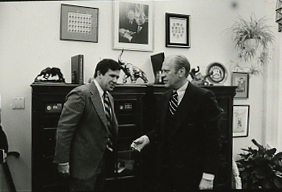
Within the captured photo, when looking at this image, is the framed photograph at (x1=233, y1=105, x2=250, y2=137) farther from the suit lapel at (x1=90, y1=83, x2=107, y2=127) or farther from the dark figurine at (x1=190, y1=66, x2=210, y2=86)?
the suit lapel at (x1=90, y1=83, x2=107, y2=127)

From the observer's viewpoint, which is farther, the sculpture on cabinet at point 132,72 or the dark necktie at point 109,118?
the sculpture on cabinet at point 132,72

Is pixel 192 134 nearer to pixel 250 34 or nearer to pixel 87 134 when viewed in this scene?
pixel 87 134

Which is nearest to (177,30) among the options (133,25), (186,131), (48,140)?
(133,25)

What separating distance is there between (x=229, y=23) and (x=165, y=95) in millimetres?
450

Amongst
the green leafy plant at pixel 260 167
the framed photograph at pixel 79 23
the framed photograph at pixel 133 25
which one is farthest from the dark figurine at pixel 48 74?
the green leafy plant at pixel 260 167

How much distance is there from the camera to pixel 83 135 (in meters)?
0.84

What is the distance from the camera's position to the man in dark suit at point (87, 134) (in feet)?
2.73

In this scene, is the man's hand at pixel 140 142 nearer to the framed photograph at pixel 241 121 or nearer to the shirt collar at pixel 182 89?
the shirt collar at pixel 182 89

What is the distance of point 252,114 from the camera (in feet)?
3.48

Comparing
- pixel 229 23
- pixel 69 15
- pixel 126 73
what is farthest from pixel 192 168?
pixel 69 15

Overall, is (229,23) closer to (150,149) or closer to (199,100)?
(199,100)

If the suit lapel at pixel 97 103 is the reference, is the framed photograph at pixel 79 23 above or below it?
above

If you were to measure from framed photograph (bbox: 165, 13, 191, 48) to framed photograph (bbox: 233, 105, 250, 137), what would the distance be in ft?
1.21

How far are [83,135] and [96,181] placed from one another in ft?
0.59
